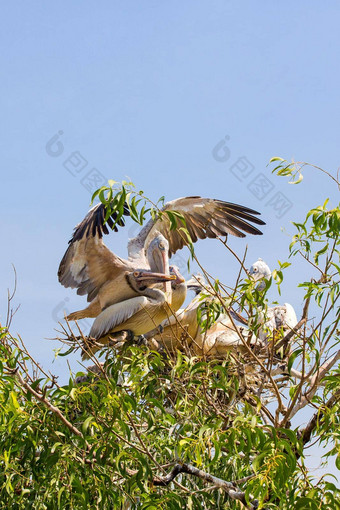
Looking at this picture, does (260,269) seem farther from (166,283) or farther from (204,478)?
(204,478)

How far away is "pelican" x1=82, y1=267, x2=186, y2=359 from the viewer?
751 centimetres

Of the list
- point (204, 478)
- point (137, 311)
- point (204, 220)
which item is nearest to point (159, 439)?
point (204, 478)

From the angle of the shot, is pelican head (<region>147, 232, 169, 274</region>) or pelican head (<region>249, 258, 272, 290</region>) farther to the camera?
pelican head (<region>249, 258, 272, 290</region>)

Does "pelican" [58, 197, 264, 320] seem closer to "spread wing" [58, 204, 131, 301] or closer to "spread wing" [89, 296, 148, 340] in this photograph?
"spread wing" [58, 204, 131, 301]

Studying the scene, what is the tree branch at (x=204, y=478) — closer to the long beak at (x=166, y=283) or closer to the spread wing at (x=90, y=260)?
the long beak at (x=166, y=283)

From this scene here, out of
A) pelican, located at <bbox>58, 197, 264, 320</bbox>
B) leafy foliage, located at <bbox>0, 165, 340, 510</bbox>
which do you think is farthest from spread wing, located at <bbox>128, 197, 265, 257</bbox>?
leafy foliage, located at <bbox>0, 165, 340, 510</bbox>

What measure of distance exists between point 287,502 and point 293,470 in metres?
0.24

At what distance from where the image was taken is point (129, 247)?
8.53 meters

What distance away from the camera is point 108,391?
14.1 ft

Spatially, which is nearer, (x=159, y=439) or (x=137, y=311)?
(x=159, y=439)

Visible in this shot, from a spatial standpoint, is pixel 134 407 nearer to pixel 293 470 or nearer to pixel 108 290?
pixel 293 470

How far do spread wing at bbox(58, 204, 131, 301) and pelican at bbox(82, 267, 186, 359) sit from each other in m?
0.25

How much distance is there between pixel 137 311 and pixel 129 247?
1.22 metres

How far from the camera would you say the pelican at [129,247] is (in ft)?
25.1
